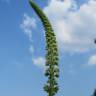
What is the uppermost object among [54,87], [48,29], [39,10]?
[39,10]

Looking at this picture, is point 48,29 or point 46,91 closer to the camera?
point 48,29

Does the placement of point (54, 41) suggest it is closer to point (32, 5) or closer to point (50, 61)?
point (50, 61)

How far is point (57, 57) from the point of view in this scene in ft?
48.7

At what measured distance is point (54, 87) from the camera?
14945 mm

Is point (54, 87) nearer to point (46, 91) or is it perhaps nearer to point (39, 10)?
point (46, 91)

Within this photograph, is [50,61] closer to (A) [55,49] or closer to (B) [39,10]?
(A) [55,49]

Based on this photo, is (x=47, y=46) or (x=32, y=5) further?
(x=32, y=5)

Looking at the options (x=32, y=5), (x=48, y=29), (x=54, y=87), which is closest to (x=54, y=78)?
(x=54, y=87)

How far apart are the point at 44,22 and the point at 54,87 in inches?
84.6

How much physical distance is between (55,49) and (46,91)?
1614 mm

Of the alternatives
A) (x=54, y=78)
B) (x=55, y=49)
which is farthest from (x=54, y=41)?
(x=54, y=78)

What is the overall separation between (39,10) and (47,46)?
4.72ft

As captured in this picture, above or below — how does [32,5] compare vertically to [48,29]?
above

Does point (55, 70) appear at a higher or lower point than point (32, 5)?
lower
